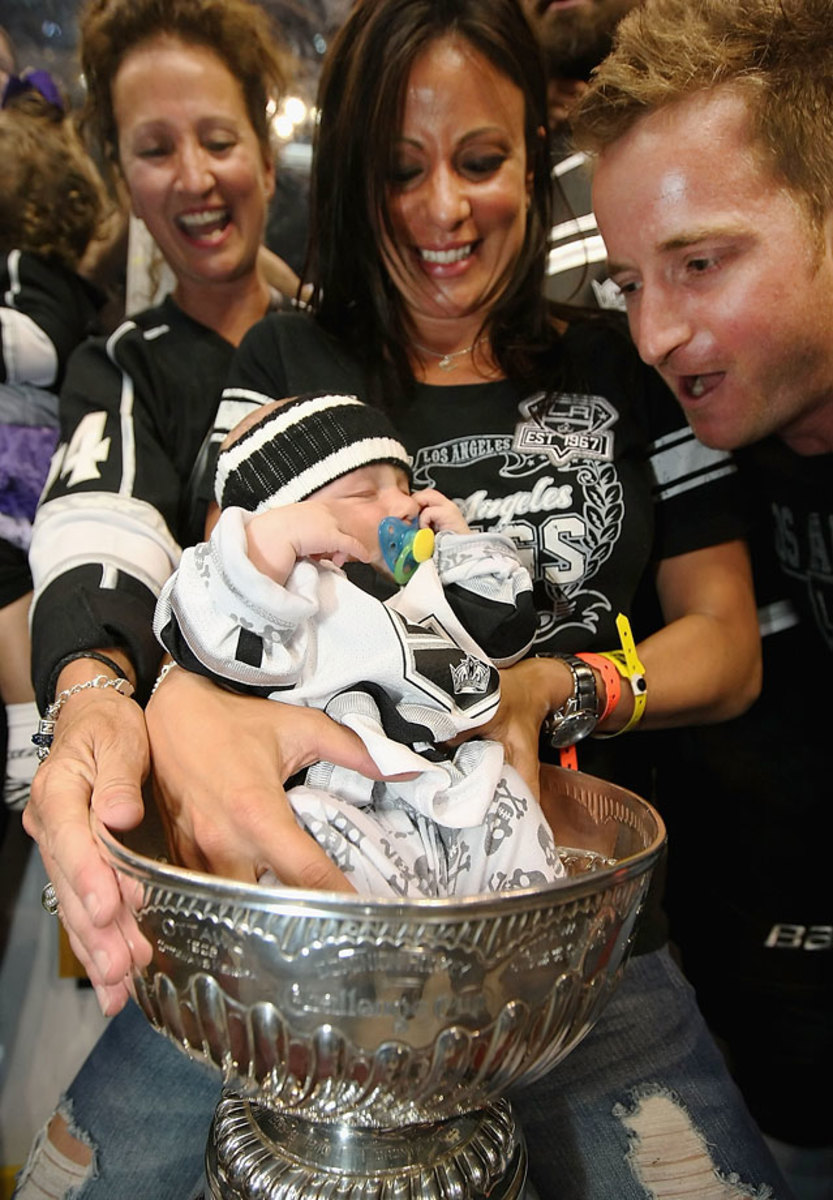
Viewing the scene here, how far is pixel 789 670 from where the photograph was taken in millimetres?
1386

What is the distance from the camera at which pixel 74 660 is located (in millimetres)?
893

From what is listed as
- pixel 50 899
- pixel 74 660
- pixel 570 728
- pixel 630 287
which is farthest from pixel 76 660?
pixel 630 287

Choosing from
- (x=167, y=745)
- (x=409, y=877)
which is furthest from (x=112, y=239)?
(x=409, y=877)

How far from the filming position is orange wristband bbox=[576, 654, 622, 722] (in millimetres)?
997

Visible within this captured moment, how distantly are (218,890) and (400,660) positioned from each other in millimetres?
262

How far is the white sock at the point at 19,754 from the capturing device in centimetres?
132

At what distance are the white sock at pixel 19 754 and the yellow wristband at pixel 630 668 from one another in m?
0.78

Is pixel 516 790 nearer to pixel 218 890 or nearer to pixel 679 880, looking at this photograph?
pixel 218 890

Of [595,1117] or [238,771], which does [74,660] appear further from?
[595,1117]

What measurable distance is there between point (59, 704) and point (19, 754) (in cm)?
54

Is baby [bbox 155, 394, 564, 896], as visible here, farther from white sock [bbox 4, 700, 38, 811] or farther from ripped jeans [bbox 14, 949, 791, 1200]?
white sock [bbox 4, 700, 38, 811]

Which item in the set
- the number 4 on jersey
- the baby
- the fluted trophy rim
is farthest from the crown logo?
the number 4 on jersey

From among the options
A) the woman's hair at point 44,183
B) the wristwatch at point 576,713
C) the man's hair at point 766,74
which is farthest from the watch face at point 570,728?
the woman's hair at point 44,183

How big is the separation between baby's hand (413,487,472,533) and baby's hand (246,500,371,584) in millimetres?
163
